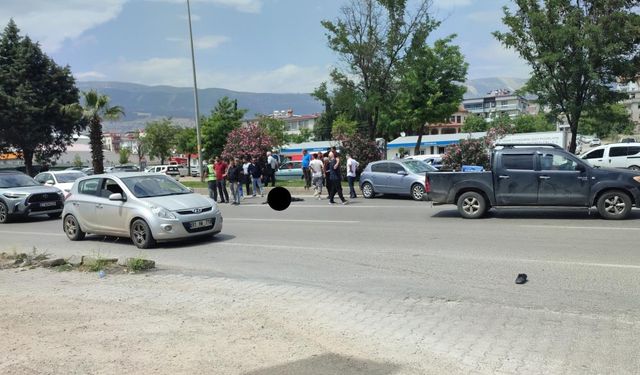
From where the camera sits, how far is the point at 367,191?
2100 cm

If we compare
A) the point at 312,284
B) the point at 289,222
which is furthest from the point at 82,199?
the point at 312,284

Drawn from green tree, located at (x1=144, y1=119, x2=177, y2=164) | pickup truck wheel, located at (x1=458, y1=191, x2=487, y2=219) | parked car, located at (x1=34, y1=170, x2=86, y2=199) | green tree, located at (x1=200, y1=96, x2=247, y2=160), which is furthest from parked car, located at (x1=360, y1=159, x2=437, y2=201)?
green tree, located at (x1=144, y1=119, x2=177, y2=164)

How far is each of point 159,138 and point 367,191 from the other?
71.7 meters

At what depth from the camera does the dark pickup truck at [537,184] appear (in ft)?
41.3

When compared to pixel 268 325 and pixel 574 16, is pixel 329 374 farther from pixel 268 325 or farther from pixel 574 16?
pixel 574 16

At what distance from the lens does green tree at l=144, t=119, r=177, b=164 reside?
3418 inches

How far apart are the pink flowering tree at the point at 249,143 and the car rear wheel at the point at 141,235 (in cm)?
1947

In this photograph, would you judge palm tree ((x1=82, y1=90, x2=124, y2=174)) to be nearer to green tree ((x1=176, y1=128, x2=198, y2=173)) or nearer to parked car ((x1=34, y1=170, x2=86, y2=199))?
parked car ((x1=34, y1=170, x2=86, y2=199))

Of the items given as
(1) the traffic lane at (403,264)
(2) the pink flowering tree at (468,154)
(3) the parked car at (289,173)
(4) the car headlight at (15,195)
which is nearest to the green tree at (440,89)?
(3) the parked car at (289,173)

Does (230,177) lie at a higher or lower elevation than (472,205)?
higher

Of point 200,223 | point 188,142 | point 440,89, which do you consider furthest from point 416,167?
point 188,142

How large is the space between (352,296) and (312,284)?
89 cm

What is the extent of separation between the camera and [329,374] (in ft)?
14.1

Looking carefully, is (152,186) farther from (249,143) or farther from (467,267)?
(249,143)
